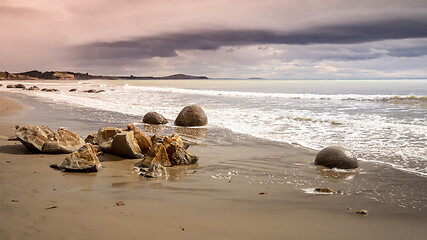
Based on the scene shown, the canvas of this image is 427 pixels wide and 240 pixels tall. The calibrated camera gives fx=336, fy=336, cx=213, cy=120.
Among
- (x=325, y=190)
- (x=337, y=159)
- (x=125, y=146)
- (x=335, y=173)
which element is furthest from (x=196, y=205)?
(x=337, y=159)

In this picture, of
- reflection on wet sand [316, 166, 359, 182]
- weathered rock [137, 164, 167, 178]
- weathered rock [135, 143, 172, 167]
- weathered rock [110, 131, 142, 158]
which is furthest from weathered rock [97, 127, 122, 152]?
reflection on wet sand [316, 166, 359, 182]

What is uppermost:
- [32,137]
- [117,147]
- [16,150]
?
[32,137]

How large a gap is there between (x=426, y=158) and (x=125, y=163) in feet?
20.7

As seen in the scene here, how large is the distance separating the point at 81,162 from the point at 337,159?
182 inches

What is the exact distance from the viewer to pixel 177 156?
20.7ft

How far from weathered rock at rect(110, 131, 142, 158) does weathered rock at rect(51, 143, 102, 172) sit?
0.99 m

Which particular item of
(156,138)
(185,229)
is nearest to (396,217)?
(185,229)

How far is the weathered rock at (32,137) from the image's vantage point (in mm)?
6520

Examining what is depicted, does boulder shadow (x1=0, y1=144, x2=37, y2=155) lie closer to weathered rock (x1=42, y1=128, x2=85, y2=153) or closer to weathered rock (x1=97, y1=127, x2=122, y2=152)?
weathered rock (x1=42, y1=128, x2=85, y2=153)

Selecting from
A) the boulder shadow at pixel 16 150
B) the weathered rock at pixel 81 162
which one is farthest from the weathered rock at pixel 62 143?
the weathered rock at pixel 81 162

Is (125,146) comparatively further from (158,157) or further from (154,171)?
(154,171)

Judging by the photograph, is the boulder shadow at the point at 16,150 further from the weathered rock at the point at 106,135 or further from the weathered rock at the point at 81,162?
the weathered rock at the point at 81,162

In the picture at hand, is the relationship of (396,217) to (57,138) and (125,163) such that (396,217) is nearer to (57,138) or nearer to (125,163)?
(125,163)

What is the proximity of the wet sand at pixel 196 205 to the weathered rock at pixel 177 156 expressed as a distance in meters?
0.25
